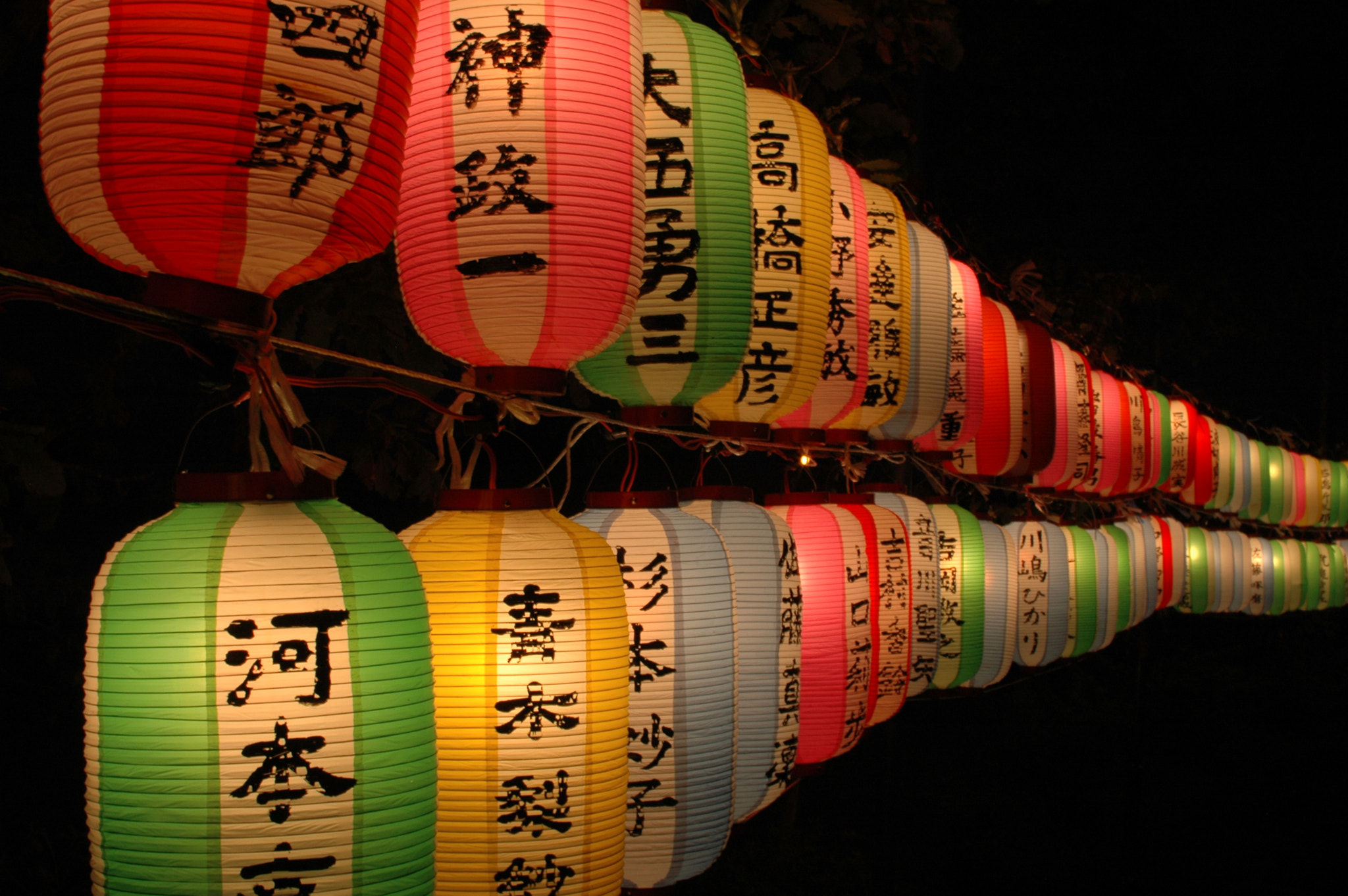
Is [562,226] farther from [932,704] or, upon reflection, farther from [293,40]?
[932,704]

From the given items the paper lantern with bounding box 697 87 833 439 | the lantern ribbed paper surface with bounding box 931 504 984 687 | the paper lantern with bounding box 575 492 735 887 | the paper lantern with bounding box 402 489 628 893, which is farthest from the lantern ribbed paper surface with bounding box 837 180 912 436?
the paper lantern with bounding box 402 489 628 893

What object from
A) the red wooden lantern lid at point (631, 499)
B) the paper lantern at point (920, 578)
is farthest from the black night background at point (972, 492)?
the paper lantern at point (920, 578)

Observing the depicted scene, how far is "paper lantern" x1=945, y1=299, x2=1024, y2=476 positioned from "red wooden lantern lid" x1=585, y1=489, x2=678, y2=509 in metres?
3.51

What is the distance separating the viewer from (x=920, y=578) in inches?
191

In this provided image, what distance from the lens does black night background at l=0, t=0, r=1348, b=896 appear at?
3205 millimetres

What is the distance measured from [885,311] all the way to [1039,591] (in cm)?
349

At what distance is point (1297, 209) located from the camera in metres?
13.8

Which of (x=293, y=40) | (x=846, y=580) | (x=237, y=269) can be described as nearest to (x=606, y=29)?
(x=293, y=40)

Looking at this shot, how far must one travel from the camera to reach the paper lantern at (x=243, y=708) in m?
1.35

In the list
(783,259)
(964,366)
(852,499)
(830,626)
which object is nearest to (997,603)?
(964,366)

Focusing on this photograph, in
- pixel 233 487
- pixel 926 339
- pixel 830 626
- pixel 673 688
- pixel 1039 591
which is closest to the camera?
pixel 233 487

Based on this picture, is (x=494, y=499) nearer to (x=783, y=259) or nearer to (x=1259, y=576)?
(x=783, y=259)

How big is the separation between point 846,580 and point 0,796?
2.94 metres

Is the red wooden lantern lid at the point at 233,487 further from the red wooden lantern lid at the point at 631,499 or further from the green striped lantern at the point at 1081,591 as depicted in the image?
the green striped lantern at the point at 1081,591
